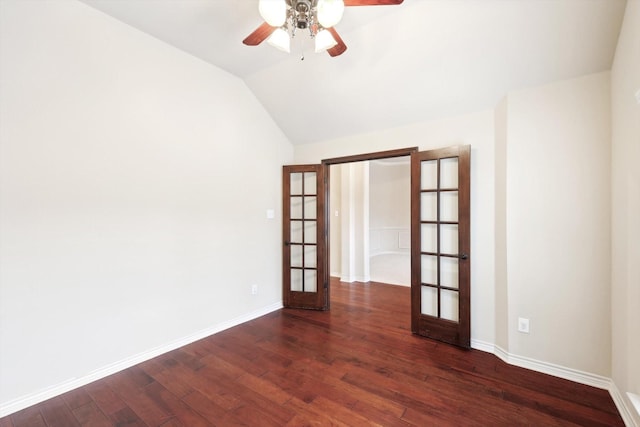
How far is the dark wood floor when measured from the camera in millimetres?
1749

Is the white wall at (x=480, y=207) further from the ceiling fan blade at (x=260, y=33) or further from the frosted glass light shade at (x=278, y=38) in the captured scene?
the ceiling fan blade at (x=260, y=33)

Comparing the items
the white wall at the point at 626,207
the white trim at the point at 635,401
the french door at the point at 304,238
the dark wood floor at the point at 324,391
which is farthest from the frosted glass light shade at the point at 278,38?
the white trim at the point at 635,401

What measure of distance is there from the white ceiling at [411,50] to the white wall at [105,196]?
420mm

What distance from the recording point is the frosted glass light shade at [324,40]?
5.79 feet

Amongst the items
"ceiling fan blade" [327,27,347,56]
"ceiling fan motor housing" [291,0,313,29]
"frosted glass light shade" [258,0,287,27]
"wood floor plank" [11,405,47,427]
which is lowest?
"wood floor plank" [11,405,47,427]

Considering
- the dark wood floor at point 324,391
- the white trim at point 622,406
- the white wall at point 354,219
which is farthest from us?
the white wall at point 354,219

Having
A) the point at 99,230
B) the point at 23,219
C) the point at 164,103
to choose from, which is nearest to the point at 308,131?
the point at 164,103

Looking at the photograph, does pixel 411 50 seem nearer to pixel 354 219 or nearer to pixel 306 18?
pixel 306 18

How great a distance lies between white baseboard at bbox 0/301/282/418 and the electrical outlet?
2880 mm

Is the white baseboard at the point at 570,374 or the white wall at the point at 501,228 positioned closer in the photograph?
the white baseboard at the point at 570,374

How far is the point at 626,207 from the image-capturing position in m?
1.72

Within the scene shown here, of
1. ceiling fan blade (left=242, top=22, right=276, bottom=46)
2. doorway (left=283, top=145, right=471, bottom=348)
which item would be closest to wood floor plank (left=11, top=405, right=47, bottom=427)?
doorway (left=283, top=145, right=471, bottom=348)

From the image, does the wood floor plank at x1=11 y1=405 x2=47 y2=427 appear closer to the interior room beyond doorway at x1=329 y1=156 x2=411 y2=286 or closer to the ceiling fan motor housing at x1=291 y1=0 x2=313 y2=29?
the ceiling fan motor housing at x1=291 y1=0 x2=313 y2=29

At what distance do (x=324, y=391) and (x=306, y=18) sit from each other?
262 cm
